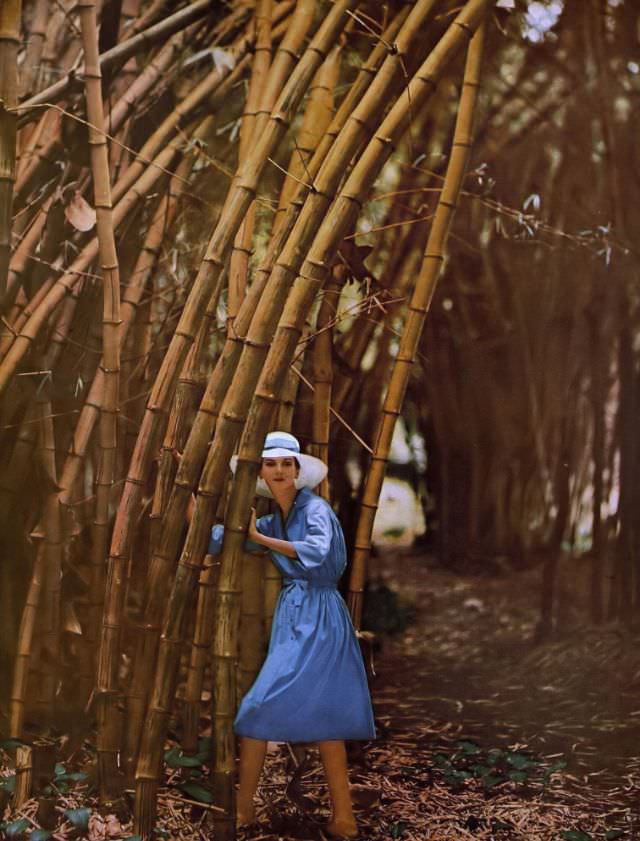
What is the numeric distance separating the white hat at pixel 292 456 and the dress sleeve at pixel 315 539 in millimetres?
66

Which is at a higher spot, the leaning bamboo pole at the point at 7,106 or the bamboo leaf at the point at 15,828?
the leaning bamboo pole at the point at 7,106

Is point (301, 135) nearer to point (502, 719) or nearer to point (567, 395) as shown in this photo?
point (567, 395)

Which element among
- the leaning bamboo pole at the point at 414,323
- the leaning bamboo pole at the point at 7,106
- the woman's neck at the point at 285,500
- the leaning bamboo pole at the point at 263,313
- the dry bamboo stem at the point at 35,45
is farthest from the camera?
the dry bamboo stem at the point at 35,45

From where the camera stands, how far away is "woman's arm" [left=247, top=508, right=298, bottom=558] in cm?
178

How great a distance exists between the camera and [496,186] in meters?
2.28

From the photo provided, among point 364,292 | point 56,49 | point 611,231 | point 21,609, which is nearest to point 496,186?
point 611,231

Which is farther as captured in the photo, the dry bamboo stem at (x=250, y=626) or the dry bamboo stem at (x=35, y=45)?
the dry bamboo stem at (x=35, y=45)

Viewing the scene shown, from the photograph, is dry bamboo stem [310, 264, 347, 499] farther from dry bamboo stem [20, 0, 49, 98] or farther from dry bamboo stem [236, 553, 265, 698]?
dry bamboo stem [20, 0, 49, 98]

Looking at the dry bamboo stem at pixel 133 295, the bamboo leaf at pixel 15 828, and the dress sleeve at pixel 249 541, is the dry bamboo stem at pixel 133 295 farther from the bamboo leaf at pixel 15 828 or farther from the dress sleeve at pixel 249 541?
the bamboo leaf at pixel 15 828

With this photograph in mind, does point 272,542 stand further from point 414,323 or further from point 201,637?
point 414,323

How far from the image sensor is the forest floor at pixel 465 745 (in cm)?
183

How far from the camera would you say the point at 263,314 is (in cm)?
174

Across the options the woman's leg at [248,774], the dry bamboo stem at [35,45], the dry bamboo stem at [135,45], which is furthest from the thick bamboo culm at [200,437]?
the dry bamboo stem at [35,45]

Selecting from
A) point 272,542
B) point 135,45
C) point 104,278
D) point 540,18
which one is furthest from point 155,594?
point 540,18
